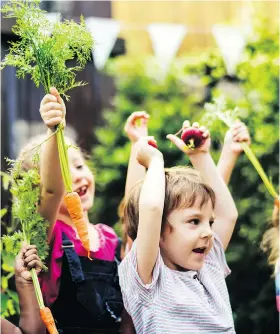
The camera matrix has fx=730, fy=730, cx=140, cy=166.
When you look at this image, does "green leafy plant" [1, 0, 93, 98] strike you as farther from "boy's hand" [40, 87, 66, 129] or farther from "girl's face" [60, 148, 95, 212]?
"girl's face" [60, 148, 95, 212]

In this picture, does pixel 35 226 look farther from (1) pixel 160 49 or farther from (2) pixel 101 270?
(1) pixel 160 49

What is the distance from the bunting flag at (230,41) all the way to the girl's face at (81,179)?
8.35ft

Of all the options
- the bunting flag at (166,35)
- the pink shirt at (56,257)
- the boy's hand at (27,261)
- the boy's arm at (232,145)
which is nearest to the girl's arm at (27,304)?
the boy's hand at (27,261)

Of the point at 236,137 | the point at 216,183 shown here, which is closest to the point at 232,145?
the point at 236,137

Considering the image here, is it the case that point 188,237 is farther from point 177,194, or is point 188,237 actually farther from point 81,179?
point 81,179

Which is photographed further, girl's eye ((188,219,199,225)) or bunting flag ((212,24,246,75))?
bunting flag ((212,24,246,75))

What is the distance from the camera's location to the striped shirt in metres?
2.22

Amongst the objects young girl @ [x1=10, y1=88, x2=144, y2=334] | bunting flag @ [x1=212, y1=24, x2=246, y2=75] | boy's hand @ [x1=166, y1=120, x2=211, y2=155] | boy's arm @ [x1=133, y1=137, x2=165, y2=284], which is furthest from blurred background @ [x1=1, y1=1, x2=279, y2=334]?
boy's arm @ [x1=133, y1=137, x2=165, y2=284]

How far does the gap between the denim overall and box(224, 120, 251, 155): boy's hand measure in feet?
2.21

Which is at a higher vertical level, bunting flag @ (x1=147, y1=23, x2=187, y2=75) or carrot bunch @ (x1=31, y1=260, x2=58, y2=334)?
bunting flag @ (x1=147, y1=23, x2=187, y2=75)

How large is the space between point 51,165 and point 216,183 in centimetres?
59

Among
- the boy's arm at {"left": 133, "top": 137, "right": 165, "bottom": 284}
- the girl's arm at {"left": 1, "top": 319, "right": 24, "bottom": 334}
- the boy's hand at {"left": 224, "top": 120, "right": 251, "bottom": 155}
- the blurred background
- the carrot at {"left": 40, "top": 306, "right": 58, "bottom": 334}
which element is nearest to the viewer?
the boy's arm at {"left": 133, "top": 137, "right": 165, "bottom": 284}

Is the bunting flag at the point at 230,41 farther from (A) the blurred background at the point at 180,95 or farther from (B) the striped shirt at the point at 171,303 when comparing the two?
(B) the striped shirt at the point at 171,303

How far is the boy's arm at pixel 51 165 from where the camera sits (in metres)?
2.21
